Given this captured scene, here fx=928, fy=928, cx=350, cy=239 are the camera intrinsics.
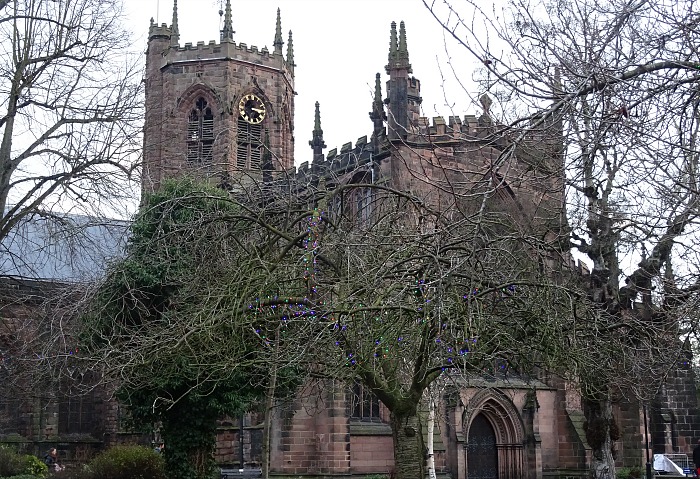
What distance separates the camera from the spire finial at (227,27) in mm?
42000

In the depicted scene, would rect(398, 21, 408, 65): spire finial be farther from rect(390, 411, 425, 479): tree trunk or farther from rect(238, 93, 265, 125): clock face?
rect(390, 411, 425, 479): tree trunk

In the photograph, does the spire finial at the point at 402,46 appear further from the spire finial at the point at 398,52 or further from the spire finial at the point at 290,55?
the spire finial at the point at 290,55

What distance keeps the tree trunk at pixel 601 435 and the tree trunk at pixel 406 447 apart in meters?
8.01

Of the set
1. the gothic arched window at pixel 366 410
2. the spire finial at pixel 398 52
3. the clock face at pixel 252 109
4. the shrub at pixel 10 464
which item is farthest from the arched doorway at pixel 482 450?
the clock face at pixel 252 109

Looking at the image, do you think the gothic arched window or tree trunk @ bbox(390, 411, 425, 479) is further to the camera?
the gothic arched window

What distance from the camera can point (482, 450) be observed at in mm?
29062

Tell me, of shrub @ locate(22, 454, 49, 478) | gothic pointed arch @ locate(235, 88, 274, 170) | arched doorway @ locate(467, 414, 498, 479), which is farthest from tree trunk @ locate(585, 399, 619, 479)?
gothic pointed arch @ locate(235, 88, 274, 170)

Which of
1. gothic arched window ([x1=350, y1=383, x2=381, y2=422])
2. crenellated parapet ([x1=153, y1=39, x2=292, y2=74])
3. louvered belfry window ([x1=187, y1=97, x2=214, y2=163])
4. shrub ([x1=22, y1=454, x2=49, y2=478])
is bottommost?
shrub ([x1=22, y1=454, x2=49, y2=478])

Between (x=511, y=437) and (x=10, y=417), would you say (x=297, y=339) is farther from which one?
(x=10, y=417)

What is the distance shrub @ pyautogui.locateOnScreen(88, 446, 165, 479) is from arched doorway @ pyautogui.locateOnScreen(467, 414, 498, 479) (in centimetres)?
1030

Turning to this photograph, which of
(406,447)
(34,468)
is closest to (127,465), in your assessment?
(34,468)

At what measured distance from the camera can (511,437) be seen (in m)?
28.7

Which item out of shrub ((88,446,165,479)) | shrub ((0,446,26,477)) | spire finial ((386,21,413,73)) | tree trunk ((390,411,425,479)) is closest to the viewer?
tree trunk ((390,411,425,479))

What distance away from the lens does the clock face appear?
41719 mm
